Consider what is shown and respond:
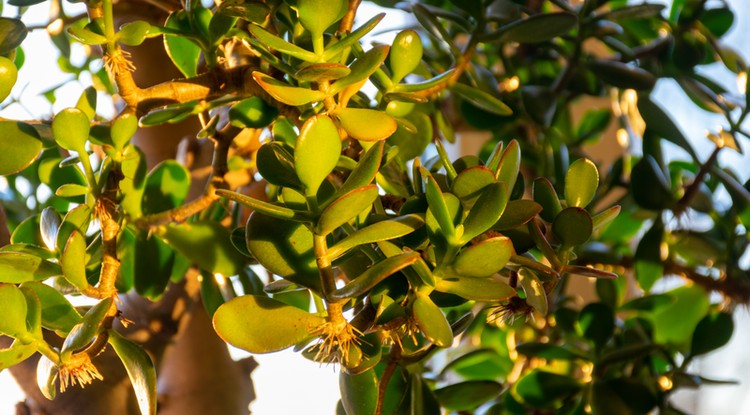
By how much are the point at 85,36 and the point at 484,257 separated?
22 cm

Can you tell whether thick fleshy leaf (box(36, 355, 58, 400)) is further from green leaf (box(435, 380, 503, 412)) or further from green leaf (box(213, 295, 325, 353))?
green leaf (box(435, 380, 503, 412))

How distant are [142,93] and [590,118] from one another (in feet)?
1.91

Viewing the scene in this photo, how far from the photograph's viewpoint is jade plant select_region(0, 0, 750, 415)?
322 mm

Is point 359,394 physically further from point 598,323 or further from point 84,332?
point 598,323

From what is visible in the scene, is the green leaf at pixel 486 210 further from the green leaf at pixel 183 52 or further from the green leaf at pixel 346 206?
the green leaf at pixel 183 52

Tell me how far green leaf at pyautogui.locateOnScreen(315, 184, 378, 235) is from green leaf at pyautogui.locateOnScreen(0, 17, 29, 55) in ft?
A: 0.66

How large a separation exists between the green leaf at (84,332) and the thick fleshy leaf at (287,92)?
0.13 meters

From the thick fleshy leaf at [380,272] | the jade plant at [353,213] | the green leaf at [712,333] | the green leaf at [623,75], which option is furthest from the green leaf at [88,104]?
the green leaf at [712,333]

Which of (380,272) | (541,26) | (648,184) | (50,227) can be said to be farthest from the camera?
Answer: (648,184)

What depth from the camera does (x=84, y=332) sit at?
329 millimetres

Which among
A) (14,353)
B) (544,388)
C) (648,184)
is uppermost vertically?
(14,353)

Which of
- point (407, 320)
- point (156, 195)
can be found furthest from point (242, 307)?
point (156, 195)

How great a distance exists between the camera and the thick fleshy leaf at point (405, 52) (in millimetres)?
375

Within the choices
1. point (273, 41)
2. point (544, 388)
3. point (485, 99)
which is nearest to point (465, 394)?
point (544, 388)
